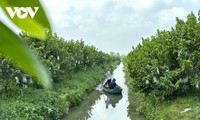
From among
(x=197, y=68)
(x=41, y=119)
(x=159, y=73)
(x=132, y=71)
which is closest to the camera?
(x=41, y=119)

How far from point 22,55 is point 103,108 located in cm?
1457

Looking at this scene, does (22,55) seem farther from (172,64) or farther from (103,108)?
(103,108)

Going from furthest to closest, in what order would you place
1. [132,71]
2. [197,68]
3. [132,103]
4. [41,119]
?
[132,103], [132,71], [197,68], [41,119]

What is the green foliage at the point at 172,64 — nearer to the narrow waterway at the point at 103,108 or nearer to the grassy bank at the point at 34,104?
the narrow waterway at the point at 103,108

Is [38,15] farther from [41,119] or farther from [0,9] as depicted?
[41,119]

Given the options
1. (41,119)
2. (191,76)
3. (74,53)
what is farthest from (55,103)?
(74,53)

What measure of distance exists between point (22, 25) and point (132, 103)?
14899mm

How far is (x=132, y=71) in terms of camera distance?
11.7 m

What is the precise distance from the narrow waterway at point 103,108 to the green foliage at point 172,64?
1489mm

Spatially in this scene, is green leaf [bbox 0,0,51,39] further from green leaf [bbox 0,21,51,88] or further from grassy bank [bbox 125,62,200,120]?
grassy bank [bbox 125,62,200,120]

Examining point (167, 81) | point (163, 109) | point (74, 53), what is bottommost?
point (163, 109)

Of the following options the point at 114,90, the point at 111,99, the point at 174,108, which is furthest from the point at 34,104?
the point at 114,90

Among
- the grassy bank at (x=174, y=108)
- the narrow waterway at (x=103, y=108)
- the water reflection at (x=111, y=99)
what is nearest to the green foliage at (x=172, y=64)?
the grassy bank at (x=174, y=108)

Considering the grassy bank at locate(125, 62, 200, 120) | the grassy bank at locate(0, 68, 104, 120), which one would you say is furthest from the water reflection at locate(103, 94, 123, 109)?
the grassy bank at locate(125, 62, 200, 120)
